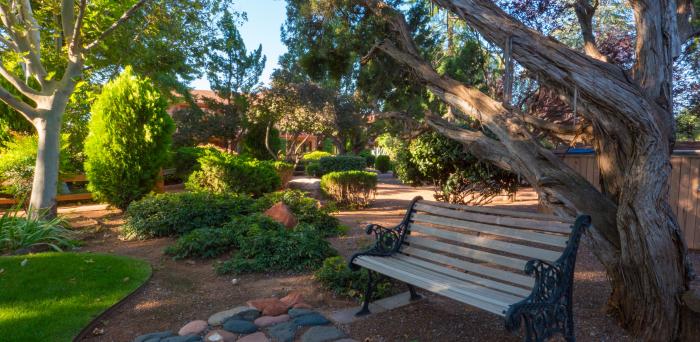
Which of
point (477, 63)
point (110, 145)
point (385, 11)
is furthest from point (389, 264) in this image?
point (110, 145)

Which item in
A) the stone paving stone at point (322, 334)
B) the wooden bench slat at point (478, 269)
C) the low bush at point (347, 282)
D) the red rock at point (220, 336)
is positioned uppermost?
the wooden bench slat at point (478, 269)

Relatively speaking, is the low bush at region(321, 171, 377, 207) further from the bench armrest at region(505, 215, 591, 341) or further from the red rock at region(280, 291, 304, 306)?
the bench armrest at region(505, 215, 591, 341)

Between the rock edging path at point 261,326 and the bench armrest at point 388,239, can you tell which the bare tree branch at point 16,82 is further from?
the bench armrest at point 388,239

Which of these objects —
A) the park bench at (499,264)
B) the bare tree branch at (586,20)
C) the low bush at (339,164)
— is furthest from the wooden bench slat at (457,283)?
the low bush at (339,164)

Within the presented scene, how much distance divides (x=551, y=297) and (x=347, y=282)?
207cm

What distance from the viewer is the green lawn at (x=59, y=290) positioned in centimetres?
337

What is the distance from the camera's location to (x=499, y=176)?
778 cm

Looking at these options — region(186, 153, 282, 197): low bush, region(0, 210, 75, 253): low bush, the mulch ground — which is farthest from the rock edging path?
region(186, 153, 282, 197): low bush

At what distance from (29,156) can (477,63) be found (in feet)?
32.9

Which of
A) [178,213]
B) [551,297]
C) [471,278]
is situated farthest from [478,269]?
[178,213]

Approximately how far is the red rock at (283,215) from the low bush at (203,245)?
3.01ft

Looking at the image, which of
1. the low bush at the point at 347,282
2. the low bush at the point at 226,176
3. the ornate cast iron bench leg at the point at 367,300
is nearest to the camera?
the ornate cast iron bench leg at the point at 367,300

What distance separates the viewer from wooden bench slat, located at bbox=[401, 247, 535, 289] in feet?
9.76

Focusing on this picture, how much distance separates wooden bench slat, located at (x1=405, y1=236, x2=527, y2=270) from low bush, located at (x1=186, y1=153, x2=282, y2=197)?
20.4ft
